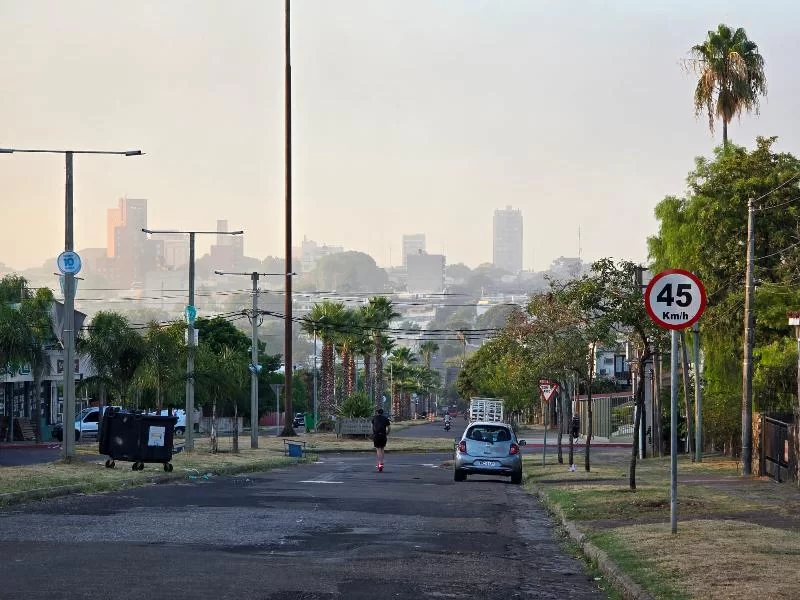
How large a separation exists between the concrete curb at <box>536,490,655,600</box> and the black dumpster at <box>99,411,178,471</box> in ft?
46.1

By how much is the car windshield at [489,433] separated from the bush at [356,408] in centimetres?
4163

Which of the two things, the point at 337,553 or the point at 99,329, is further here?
the point at 99,329

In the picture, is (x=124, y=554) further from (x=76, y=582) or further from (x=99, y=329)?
(x=99, y=329)

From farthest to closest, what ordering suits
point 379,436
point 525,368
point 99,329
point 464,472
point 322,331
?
1. point 322,331
2. point 99,329
3. point 525,368
4. point 379,436
5. point 464,472

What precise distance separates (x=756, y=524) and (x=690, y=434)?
29.3 m

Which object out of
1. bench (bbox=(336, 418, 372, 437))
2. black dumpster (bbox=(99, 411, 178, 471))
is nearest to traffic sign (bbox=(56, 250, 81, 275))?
black dumpster (bbox=(99, 411, 178, 471))

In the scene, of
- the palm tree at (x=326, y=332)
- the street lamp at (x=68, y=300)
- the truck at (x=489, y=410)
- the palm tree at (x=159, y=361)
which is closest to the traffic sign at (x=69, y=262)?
the street lamp at (x=68, y=300)

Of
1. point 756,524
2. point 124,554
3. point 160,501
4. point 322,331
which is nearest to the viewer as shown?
point 124,554

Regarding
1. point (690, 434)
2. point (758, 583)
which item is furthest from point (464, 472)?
point (758, 583)

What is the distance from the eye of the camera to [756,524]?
61.8ft

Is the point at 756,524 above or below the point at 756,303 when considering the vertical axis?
below

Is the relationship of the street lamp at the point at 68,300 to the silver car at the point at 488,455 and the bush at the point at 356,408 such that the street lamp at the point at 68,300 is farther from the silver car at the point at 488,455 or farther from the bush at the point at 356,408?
the bush at the point at 356,408

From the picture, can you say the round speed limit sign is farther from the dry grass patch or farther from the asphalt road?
the asphalt road

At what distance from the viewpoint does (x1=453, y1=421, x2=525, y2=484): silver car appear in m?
34.4
